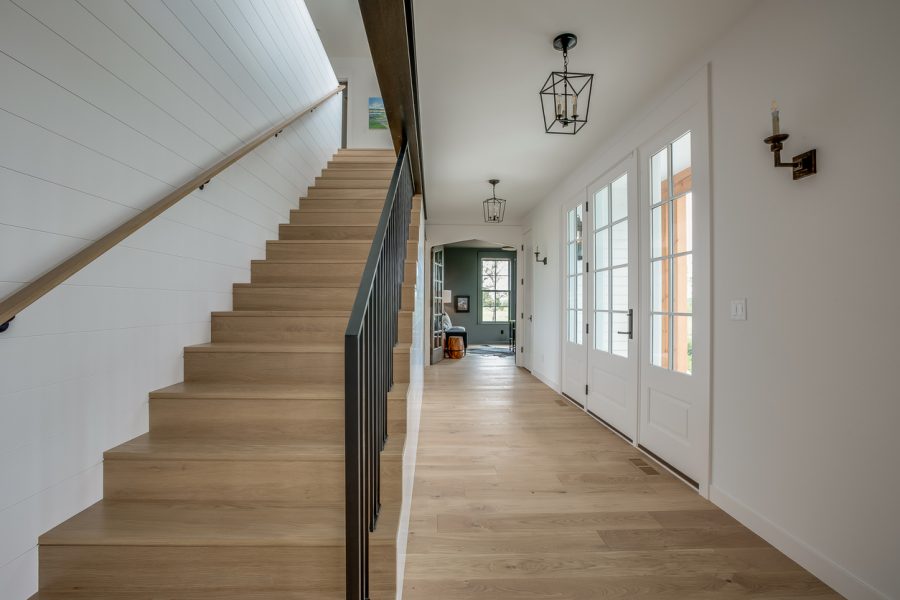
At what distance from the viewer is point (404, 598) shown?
167 centimetres

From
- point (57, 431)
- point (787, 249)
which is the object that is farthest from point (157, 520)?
point (787, 249)

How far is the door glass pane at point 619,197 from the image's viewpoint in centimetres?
369

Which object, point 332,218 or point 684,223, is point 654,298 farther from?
point 332,218

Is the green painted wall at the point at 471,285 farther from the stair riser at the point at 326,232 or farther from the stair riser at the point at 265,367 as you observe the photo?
the stair riser at the point at 265,367

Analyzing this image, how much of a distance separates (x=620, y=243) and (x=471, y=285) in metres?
8.69

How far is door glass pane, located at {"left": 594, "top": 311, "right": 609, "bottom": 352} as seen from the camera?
4066 mm

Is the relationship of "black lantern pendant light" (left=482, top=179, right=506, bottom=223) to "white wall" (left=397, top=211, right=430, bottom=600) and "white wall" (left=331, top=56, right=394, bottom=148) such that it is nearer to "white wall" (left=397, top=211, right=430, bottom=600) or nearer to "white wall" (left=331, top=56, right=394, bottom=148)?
"white wall" (left=331, top=56, right=394, bottom=148)

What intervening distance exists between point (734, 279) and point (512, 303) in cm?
1006

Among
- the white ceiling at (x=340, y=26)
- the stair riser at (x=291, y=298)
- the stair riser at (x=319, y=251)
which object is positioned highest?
the white ceiling at (x=340, y=26)

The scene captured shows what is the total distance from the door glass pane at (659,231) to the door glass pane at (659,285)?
0.08 m

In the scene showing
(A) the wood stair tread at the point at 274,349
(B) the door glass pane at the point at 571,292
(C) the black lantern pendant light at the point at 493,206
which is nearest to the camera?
(A) the wood stair tread at the point at 274,349

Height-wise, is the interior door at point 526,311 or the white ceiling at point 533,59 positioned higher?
the white ceiling at point 533,59

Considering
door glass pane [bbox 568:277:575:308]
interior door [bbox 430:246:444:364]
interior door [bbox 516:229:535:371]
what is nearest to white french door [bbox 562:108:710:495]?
door glass pane [bbox 568:277:575:308]

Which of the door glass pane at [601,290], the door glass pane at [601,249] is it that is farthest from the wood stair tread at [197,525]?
the door glass pane at [601,249]
